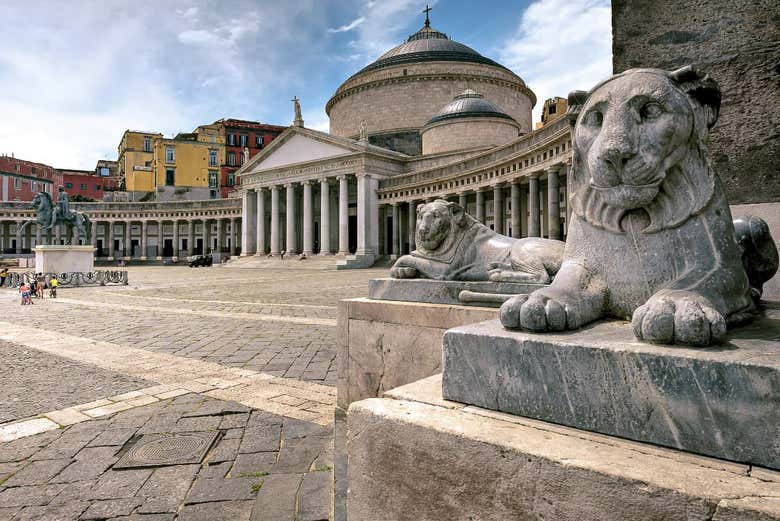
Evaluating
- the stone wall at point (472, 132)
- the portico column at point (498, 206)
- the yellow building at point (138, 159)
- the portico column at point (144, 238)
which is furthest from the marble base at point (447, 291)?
the yellow building at point (138, 159)

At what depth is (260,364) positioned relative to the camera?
18.1 feet

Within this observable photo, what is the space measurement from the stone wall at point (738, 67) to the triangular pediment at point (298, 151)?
35524 millimetres

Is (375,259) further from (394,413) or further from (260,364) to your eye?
(394,413)

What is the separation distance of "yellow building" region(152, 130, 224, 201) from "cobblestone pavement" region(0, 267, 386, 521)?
193ft

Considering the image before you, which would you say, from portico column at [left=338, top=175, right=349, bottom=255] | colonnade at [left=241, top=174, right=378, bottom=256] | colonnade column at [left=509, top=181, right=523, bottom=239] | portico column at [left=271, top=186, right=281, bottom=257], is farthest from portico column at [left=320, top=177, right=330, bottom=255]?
colonnade column at [left=509, top=181, right=523, bottom=239]

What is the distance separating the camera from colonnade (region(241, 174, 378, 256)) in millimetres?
38250

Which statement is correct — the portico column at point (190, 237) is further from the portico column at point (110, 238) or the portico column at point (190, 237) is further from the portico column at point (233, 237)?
the portico column at point (110, 238)

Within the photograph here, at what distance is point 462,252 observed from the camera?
11.5 feet

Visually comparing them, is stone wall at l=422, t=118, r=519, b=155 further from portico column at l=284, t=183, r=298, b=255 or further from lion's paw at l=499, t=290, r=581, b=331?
lion's paw at l=499, t=290, r=581, b=331

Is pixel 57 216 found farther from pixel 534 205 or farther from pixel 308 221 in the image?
pixel 534 205

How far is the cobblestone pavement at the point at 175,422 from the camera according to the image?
252 cm

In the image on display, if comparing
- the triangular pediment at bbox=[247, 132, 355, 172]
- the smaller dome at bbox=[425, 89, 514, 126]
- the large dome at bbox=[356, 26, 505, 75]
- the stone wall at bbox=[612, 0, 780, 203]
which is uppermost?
the large dome at bbox=[356, 26, 505, 75]

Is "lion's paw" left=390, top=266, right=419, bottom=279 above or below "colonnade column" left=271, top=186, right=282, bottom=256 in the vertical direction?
below

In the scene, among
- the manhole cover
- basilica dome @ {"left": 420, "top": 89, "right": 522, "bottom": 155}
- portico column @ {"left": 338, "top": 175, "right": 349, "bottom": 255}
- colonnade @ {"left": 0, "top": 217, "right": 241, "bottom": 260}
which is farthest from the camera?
colonnade @ {"left": 0, "top": 217, "right": 241, "bottom": 260}
